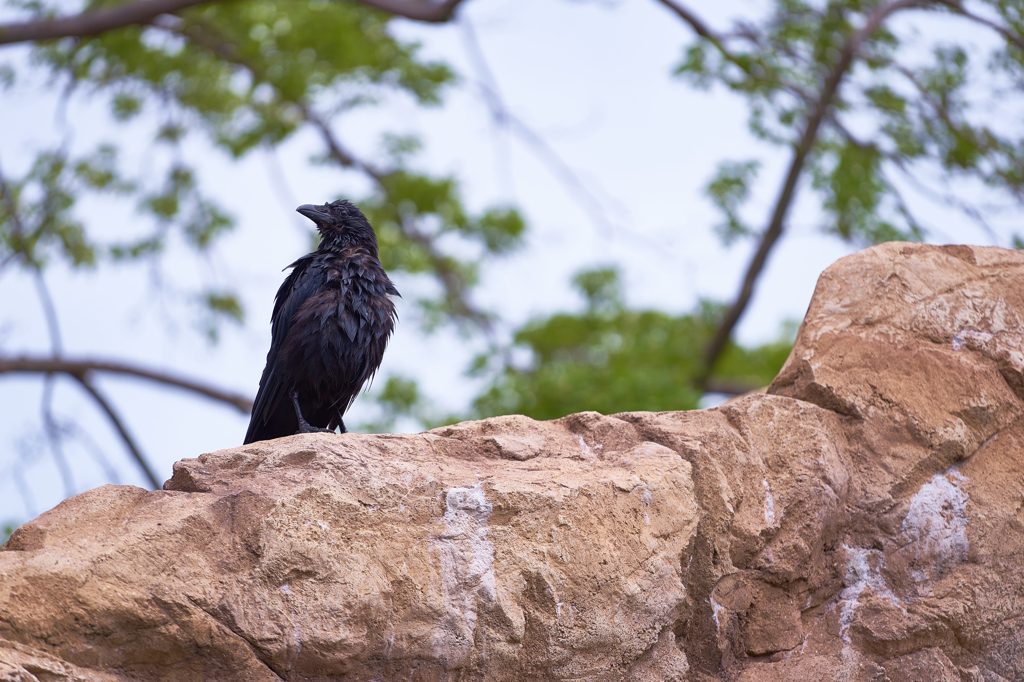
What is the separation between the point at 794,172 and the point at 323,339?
6081 millimetres

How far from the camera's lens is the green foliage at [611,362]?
8.27 meters

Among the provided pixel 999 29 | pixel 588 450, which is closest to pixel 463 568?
pixel 588 450

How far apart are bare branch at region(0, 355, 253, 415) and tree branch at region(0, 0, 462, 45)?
2.79 metres

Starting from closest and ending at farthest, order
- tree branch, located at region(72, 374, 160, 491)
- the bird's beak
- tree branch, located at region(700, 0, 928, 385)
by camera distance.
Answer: the bird's beak, tree branch, located at region(700, 0, 928, 385), tree branch, located at region(72, 374, 160, 491)

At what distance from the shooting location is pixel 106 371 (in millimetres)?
9078

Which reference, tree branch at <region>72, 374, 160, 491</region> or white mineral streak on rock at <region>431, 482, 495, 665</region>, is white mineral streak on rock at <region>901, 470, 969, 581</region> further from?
tree branch at <region>72, 374, 160, 491</region>

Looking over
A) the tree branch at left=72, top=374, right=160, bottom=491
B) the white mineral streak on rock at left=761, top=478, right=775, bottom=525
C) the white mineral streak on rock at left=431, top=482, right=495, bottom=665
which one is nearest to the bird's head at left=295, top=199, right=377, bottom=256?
the white mineral streak on rock at left=431, top=482, right=495, bottom=665

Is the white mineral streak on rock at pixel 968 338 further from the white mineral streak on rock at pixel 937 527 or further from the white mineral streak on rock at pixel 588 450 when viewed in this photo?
Answer: the white mineral streak on rock at pixel 588 450

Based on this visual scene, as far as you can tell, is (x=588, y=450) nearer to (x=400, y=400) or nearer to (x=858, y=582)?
(x=858, y=582)

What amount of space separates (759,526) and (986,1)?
548 cm

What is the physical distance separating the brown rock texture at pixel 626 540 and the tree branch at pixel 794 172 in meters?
4.67

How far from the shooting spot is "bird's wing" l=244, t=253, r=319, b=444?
13.9ft

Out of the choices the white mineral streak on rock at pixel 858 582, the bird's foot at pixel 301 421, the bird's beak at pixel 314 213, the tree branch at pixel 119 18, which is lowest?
the white mineral streak on rock at pixel 858 582

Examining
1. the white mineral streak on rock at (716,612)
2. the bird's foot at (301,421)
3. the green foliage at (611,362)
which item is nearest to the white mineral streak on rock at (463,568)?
the white mineral streak on rock at (716,612)
